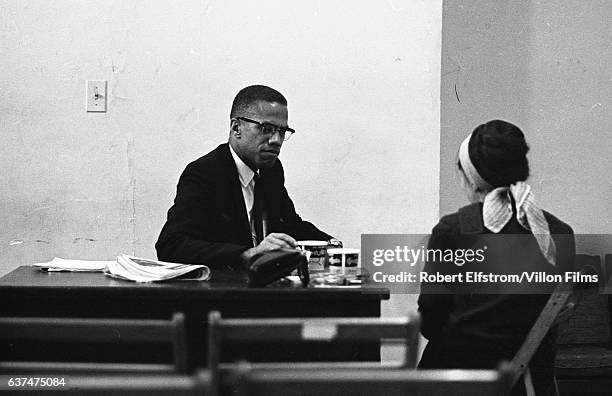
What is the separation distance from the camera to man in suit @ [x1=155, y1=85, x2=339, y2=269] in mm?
3121

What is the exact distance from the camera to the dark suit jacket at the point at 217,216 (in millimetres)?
2949

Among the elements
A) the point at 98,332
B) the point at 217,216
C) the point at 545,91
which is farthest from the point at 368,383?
the point at 545,91

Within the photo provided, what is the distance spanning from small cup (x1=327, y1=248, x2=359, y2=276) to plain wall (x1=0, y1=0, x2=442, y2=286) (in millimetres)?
1238

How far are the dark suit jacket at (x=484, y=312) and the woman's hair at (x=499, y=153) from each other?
105 millimetres

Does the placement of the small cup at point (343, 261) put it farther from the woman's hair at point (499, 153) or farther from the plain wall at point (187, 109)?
the plain wall at point (187, 109)

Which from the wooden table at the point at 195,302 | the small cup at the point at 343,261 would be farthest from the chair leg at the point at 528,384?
the small cup at the point at 343,261

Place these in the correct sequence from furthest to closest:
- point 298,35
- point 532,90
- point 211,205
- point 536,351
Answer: point 532,90, point 298,35, point 211,205, point 536,351

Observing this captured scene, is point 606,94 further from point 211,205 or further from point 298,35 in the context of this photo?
point 211,205

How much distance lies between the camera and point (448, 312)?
2.50 metres

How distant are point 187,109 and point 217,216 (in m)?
0.82

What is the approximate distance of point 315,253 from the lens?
111 inches

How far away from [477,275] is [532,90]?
2.08m

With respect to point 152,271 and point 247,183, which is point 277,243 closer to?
point 152,271

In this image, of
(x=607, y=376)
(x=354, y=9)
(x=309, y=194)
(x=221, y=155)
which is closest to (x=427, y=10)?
(x=354, y=9)
